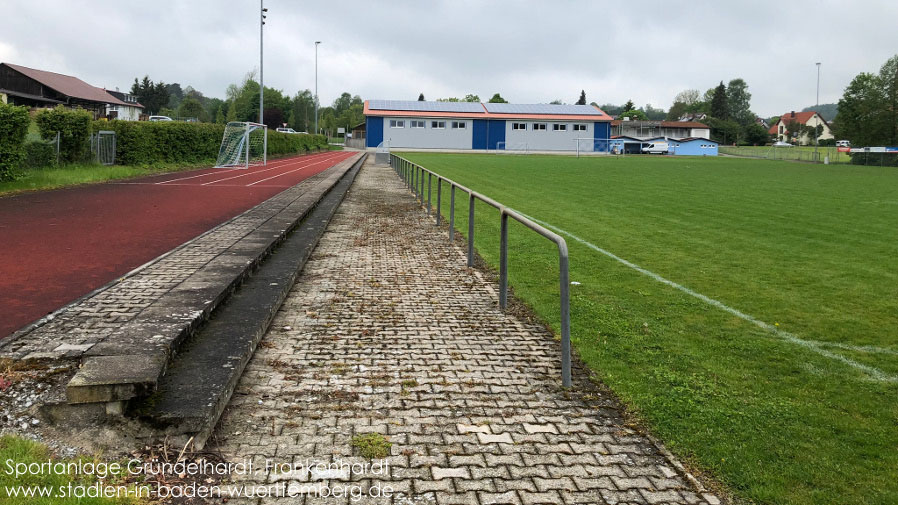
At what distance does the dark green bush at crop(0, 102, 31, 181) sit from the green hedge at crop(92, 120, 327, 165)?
6930mm

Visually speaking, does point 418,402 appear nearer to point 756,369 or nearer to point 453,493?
point 453,493

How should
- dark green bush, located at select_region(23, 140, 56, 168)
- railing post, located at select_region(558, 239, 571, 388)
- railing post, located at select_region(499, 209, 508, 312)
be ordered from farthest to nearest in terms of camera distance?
dark green bush, located at select_region(23, 140, 56, 168)
railing post, located at select_region(499, 209, 508, 312)
railing post, located at select_region(558, 239, 571, 388)

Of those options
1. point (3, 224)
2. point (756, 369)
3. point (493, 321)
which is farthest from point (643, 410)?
point (3, 224)

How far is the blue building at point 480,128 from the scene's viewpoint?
71.8 metres

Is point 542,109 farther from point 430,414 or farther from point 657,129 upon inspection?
point 430,414

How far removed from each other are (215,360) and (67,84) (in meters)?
70.0

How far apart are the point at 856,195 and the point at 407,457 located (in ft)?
72.3

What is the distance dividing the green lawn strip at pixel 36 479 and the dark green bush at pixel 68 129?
68.2 ft

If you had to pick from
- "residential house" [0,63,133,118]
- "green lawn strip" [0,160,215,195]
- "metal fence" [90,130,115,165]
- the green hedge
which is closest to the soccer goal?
the green hedge

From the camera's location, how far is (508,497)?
9.82ft

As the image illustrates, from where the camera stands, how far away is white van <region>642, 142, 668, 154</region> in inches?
3027

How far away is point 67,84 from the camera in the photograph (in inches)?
2506

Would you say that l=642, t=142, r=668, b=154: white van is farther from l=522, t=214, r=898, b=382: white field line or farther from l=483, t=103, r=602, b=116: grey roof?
l=522, t=214, r=898, b=382: white field line

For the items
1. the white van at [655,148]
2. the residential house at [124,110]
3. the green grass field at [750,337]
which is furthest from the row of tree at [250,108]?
the green grass field at [750,337]
